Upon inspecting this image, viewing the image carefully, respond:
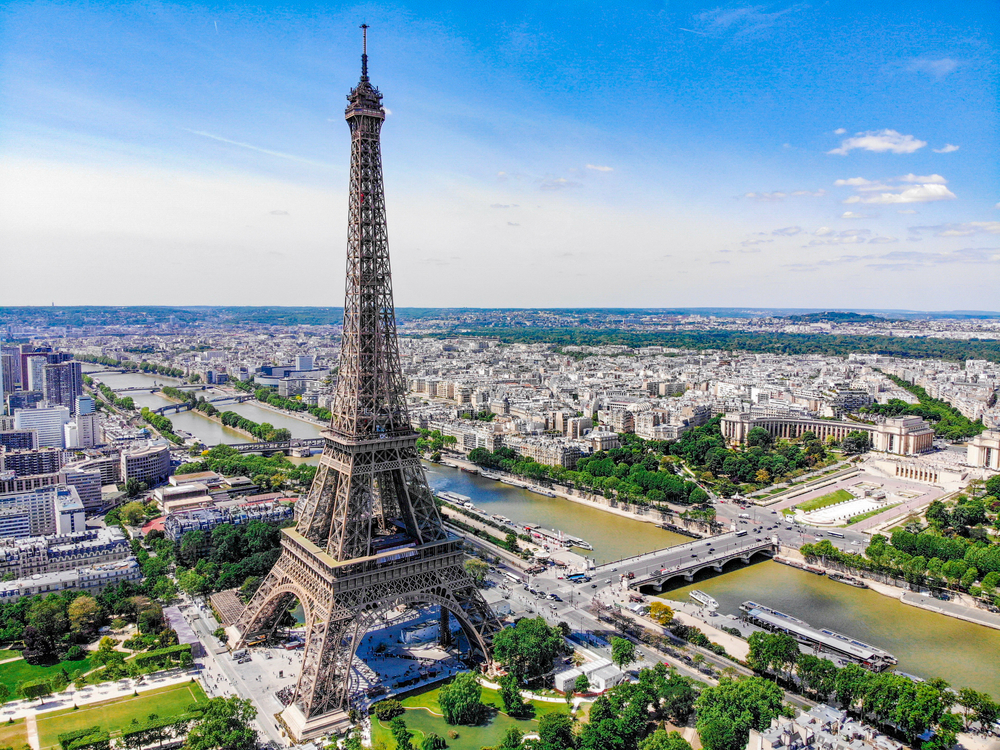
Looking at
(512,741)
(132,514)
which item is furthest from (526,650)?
(132,514)

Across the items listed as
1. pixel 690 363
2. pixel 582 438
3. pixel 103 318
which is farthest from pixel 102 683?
pixel 103 318

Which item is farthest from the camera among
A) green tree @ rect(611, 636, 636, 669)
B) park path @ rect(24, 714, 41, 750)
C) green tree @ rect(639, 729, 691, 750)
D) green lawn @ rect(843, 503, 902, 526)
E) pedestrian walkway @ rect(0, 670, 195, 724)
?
green lawn @ rect(843, 503, 902, 526)

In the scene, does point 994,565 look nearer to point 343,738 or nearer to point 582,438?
point 343,738

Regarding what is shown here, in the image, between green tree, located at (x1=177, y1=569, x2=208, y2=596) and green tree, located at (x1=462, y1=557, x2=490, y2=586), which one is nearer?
green tree, located at (x1=177, y1=569, x2=208, y2=596)

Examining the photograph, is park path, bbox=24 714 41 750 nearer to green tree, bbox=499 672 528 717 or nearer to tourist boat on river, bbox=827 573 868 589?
green tree, bbox=499 672 528 717

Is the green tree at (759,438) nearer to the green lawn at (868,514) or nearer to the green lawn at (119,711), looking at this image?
the green lawn at (868,514)

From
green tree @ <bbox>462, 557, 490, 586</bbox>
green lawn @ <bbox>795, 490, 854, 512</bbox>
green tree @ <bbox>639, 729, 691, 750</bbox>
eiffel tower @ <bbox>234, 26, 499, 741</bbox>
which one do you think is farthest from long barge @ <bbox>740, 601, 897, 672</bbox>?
green lawn @ <bbox>795, 490, 854, 512</bbox>
